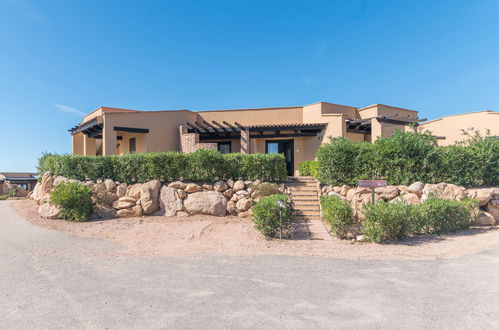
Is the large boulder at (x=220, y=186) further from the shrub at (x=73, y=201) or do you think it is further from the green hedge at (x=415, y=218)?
the green hedge at (x=415, y=218)

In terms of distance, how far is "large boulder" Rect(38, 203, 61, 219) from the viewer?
963cm

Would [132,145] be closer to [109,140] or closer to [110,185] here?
[109,140]

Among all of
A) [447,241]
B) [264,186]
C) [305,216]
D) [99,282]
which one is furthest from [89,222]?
[447,241]

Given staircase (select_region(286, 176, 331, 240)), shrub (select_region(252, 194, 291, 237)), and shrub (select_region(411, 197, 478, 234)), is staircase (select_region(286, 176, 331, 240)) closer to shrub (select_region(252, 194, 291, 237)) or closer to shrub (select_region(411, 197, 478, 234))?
shrub (select_region(252, 194, 291, 237))

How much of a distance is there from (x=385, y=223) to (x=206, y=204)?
634 centimetres

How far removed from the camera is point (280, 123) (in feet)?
63.4

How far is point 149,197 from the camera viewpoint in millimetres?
10391

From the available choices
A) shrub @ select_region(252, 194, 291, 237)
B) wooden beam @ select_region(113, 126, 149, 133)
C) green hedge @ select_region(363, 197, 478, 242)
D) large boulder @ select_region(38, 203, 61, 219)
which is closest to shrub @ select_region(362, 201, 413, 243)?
green hedge @ select_region(363, 197, 478, 242)

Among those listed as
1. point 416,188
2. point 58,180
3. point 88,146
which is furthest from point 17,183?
point 416,188

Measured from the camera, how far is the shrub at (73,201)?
941 centimetres

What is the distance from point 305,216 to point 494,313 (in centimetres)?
673

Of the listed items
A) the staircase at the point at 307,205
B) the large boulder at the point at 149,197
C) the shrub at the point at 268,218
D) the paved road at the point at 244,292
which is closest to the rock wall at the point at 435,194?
the staircase at the point at 307,205

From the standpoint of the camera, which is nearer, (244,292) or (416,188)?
(244,292)

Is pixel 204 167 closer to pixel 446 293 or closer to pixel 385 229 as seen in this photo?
pixel 385 229
